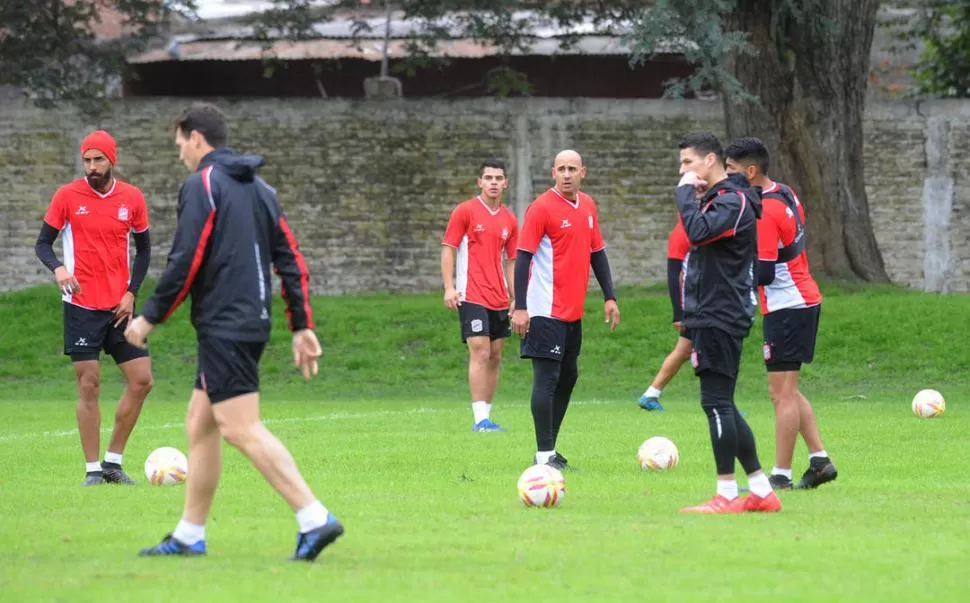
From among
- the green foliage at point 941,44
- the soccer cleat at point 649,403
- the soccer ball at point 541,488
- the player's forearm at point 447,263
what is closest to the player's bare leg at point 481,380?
the player's forearm at point 447,263

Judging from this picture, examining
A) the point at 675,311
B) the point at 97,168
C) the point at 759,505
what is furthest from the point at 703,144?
the point at 675,311

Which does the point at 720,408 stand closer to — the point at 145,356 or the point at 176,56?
the point at 145,356

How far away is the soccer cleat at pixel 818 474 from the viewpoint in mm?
10998

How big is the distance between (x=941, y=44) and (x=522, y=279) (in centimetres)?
2220

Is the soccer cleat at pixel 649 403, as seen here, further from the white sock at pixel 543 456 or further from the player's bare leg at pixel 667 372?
the white sock at pixel 543 456

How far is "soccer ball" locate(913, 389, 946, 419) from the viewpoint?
16.9 metres

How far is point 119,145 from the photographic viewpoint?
28875mm

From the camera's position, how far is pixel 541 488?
388 inches

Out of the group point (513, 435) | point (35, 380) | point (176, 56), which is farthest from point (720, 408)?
point (176, 56)

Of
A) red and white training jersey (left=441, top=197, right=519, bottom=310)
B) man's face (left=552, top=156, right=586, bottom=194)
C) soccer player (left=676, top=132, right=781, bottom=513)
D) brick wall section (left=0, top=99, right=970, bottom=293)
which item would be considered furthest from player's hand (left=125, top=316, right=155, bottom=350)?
brick wall section (left=0, top=99, right=970, bottom=293)

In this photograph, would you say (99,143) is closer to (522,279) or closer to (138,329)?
(522,279)

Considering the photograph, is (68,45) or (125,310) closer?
(125,310)

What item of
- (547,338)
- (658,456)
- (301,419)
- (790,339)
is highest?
(790,339)

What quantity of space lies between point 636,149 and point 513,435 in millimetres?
14332
